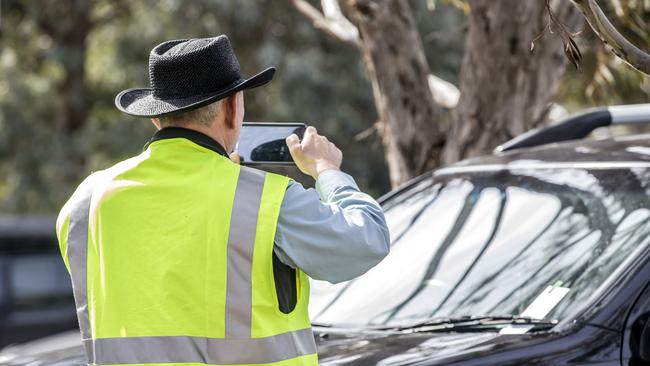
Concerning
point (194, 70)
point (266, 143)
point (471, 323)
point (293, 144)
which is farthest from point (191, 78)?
point (471, 323)

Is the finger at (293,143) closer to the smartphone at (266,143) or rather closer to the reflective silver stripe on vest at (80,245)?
the smartphone at (266,143)

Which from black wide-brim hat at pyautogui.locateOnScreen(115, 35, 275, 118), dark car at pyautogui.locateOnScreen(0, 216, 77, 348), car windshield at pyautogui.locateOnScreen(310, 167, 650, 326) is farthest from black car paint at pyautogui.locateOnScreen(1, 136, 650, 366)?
dark car at pyautogui.locateOnScreen(0, 216, 77, 348)

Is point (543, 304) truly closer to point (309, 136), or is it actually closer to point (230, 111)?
point (309, 136)

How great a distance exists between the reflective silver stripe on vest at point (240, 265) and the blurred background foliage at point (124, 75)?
12.0m

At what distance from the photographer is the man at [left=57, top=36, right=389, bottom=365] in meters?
2.52

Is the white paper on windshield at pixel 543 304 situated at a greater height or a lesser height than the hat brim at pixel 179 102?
lesser

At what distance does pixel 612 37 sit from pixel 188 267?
129 cm

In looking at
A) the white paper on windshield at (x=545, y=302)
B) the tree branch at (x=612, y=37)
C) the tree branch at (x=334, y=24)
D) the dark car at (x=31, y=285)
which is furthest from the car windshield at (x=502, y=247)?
the dark car at (x=31, y=285)

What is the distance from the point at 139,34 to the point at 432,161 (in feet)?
39.0

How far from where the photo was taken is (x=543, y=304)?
3.44 m

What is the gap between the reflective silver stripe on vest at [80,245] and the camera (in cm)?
267

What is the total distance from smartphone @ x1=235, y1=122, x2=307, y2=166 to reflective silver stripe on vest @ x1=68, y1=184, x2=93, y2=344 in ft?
2.04

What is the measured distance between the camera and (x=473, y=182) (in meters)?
4.18

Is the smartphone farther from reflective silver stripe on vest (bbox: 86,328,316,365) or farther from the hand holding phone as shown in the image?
reflective silver stripe on vest (bbox: 86,328,316,365)
